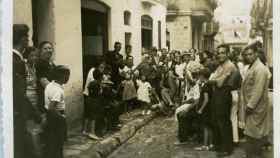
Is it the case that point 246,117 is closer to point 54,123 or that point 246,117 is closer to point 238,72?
point 238,72

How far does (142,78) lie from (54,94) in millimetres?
625

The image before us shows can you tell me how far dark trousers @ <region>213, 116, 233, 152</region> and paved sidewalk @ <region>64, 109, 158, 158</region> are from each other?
506 millimetres

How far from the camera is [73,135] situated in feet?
10.3

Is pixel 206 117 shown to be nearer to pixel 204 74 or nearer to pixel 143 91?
pixel 204 74

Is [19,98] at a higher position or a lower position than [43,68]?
lower

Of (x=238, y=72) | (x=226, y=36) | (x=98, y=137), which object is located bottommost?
(x=98, y=137)

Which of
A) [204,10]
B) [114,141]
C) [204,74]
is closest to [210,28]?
[204,10]

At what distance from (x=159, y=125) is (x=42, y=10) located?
37.1 inches

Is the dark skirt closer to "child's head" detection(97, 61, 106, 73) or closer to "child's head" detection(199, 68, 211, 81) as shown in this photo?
"child's head" detection(199, 68, 211, 81)

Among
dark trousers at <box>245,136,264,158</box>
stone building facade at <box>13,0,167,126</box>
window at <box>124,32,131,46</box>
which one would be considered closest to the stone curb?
stone building facade at <box>13,0,167,126</box>

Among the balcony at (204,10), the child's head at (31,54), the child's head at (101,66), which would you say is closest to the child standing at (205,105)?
the balcony at (204,10)

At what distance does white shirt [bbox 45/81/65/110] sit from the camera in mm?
2926

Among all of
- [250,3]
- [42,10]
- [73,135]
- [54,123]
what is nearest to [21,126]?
[54,123]

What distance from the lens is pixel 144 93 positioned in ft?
11.4
